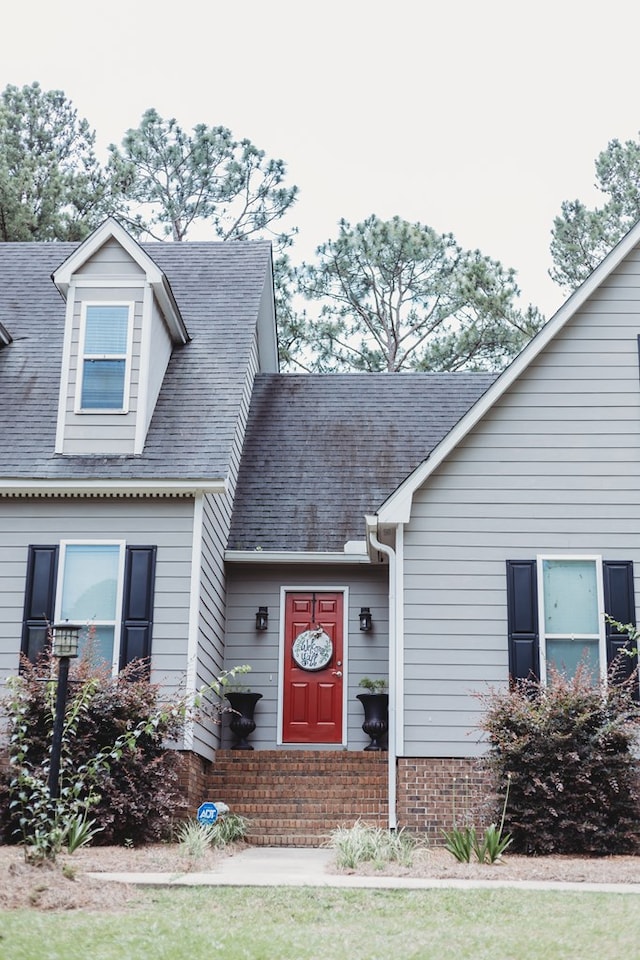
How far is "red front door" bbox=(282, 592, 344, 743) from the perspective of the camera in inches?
555

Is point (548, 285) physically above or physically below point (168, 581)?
above

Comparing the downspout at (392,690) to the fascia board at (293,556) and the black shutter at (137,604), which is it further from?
the black shutter at (137,604)

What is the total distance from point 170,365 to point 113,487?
2506 mm

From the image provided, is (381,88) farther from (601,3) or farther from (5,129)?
(5,129)

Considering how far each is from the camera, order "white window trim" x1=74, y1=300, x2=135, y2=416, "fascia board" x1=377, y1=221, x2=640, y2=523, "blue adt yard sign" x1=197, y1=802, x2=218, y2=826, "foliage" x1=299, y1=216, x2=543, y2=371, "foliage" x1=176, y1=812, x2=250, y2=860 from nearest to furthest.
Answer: "foliage" x1=176, y1=812, x2=250, y2=860
"blue adt yard sign" x1=197, y1=802, x2=218, y2=826
"fascia board" x1=377, y1=221, x2=640, y2=523
"white window trim" x1=74, y1=300, x2=135, y2=416
"foliage" x1=299, y1=216, x2=543, y2=371

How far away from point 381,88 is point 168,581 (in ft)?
22.3

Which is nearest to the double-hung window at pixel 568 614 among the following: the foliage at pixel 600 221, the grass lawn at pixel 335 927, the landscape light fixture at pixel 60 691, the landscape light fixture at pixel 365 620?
the landscape light fixture at pixel 365 620

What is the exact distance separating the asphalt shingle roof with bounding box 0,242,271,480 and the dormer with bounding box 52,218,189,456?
0.27m

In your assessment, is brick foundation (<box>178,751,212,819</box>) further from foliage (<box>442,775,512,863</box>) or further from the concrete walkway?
foliage (<box>442,775,512,863</box>)

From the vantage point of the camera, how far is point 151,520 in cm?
1272

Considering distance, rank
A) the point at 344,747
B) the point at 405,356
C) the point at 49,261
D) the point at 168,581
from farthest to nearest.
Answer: the point at 405,356 → the point at 49,261 → the point at 344,747 → the point at 168,581

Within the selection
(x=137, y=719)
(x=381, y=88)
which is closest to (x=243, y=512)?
(x=137, y=719)

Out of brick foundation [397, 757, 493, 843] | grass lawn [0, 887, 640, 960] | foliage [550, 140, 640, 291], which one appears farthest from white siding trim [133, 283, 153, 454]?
foliage [550, 140, 640, 291]

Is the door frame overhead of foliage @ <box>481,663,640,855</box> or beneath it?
overhead
